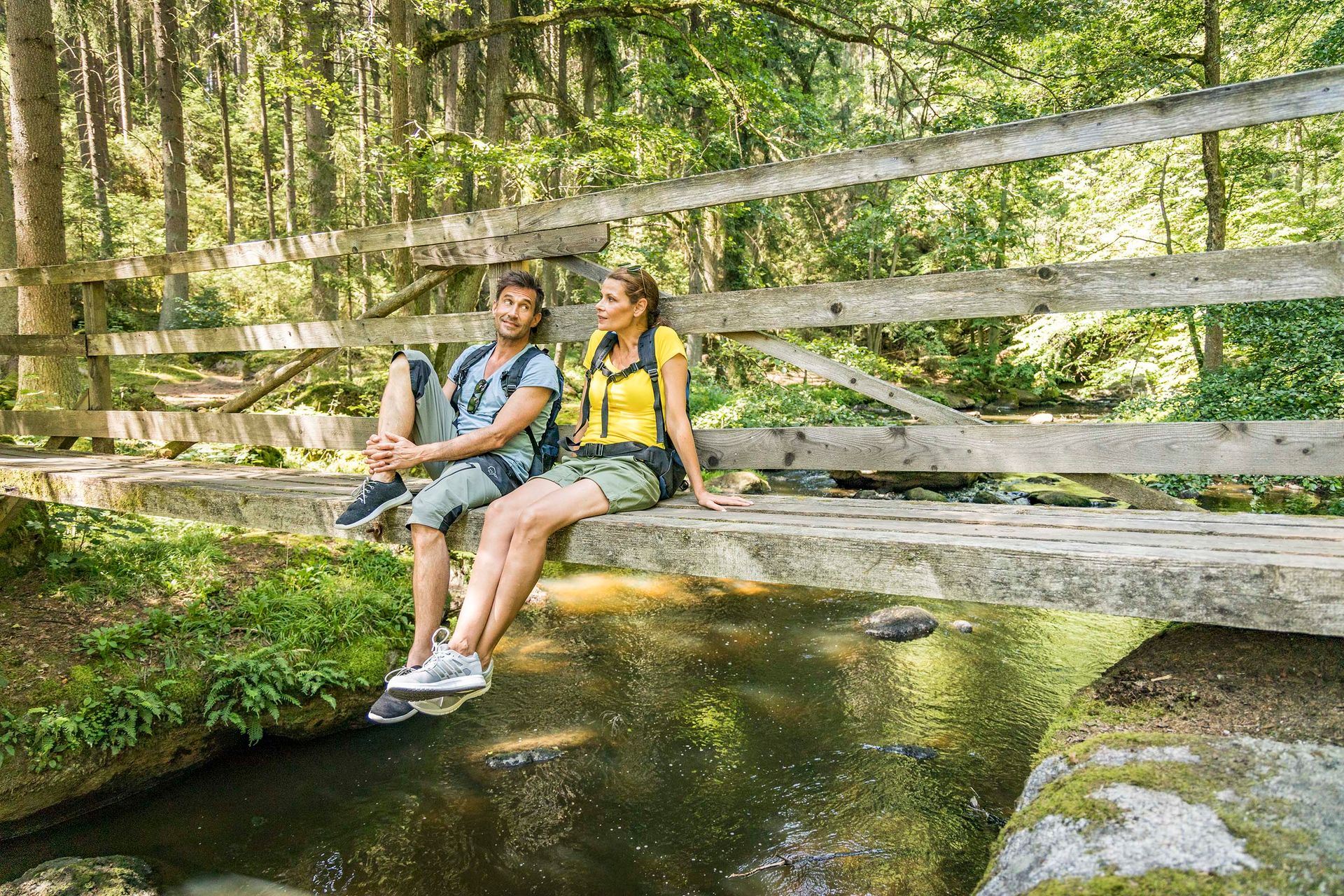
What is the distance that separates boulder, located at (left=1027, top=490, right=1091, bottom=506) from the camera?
11977 millimetres

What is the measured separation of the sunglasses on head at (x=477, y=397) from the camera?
3.85m

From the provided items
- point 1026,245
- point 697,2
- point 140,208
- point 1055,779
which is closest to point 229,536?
point 1055,779

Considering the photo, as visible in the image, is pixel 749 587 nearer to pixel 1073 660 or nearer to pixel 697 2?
pixel 1073 660

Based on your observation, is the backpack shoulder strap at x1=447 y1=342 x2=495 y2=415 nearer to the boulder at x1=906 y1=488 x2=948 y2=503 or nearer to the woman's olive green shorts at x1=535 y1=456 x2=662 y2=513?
the woman's olive green shorts at x1=535 y1=456 x2=662 y2=513

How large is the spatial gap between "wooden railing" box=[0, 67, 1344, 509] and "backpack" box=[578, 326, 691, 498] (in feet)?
0.92

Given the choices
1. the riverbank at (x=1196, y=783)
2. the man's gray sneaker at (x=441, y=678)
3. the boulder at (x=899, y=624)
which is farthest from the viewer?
the boulder at (x=899, y=624)

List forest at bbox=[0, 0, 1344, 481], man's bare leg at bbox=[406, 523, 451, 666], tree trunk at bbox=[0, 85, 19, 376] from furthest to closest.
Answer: tree trunk at bbox=[0, 85, 19, 376]
forest at bbox=[0, 0, 1344, 481]
man's bare leg at bbox=[406, 523, 451, 666]

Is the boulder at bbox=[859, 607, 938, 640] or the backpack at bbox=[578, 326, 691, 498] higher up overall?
the backpack at bbox=[578, 326, 691, 498]

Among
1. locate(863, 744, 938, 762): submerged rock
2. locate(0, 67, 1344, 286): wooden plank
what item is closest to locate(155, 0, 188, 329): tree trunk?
locate(0, 67, 1344, 286): wooden plank

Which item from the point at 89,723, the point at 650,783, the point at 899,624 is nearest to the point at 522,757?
the point at 650,783

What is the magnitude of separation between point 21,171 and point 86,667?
5.43m

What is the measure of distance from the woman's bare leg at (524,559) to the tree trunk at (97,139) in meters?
19.8

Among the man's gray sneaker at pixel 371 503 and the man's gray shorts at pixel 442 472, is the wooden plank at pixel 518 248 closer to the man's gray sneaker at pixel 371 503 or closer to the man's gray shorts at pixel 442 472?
the man's gray shorts at pixel 442 472

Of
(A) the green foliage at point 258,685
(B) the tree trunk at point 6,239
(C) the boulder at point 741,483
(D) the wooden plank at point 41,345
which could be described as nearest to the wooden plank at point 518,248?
(A) the green foliage at point 258,685
